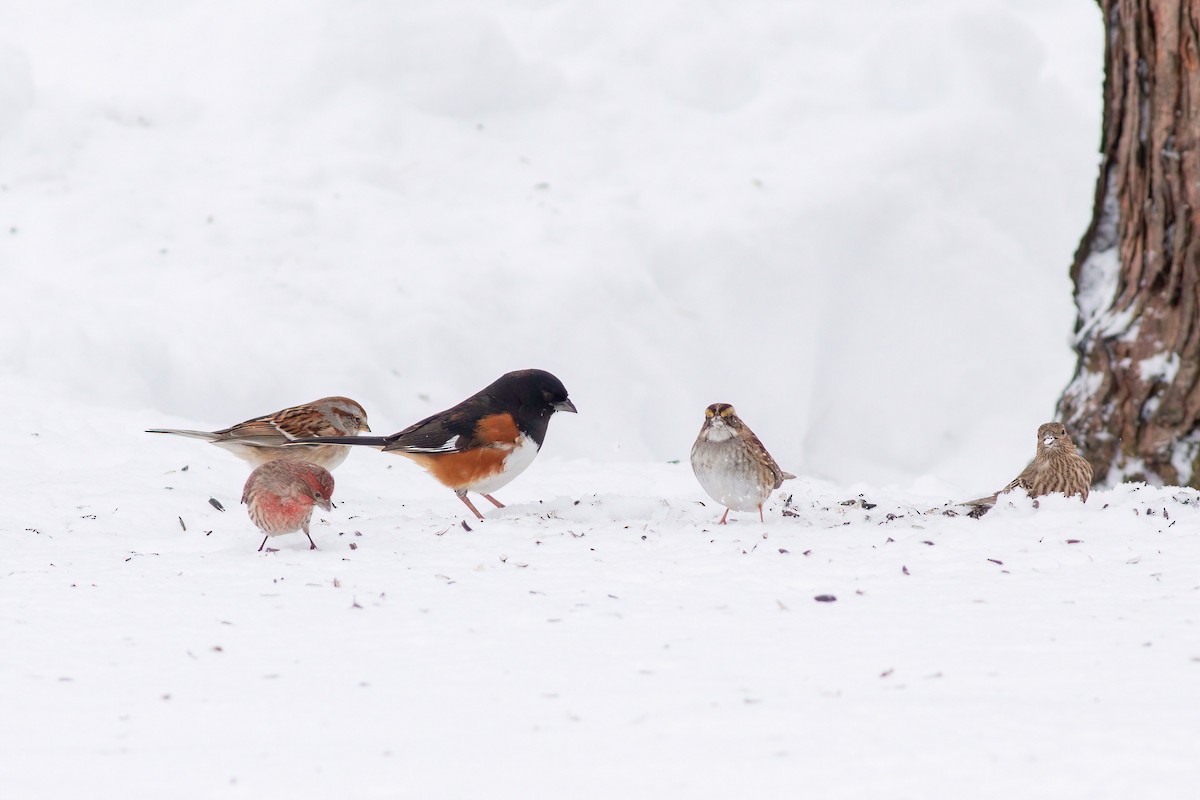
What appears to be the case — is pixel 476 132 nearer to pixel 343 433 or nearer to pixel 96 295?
pixel 96 295

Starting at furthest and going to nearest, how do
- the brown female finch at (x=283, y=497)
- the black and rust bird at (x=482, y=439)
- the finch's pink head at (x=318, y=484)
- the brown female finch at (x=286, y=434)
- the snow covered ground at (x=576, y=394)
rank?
the brown female finch at (x=286, y=434)
the black and rust bird at (x=482, y=439)
the finch's pink head at (x=318, y=484)
the brown female finch at (x=283, y=497)
the snow covered ground at (x=576, y=394)

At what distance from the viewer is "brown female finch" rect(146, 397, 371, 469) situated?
6660mm

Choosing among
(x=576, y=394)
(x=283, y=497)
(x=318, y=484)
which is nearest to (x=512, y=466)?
(x=318, y=484)

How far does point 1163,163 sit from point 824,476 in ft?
11.4

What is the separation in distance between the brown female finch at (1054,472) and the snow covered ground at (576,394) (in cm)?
17

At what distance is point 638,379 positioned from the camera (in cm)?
926

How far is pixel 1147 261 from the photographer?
6.51 metres

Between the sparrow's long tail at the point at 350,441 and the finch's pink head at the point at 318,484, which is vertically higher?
the sparrow's long tail at the point at 350,441

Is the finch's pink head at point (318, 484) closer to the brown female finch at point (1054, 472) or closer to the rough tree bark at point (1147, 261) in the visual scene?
the brown female finch at point (1054, 472)

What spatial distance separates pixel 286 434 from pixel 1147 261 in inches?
176

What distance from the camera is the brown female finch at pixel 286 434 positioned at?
21.9 ft

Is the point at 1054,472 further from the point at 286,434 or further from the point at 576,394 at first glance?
the point at 576,394

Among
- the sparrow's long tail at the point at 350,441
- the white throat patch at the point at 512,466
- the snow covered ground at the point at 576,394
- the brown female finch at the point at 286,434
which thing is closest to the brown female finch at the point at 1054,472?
the snow covered ground at the point at 576,394

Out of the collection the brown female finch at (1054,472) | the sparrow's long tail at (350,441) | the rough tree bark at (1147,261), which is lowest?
the sparrow's long tail at (350,441)
